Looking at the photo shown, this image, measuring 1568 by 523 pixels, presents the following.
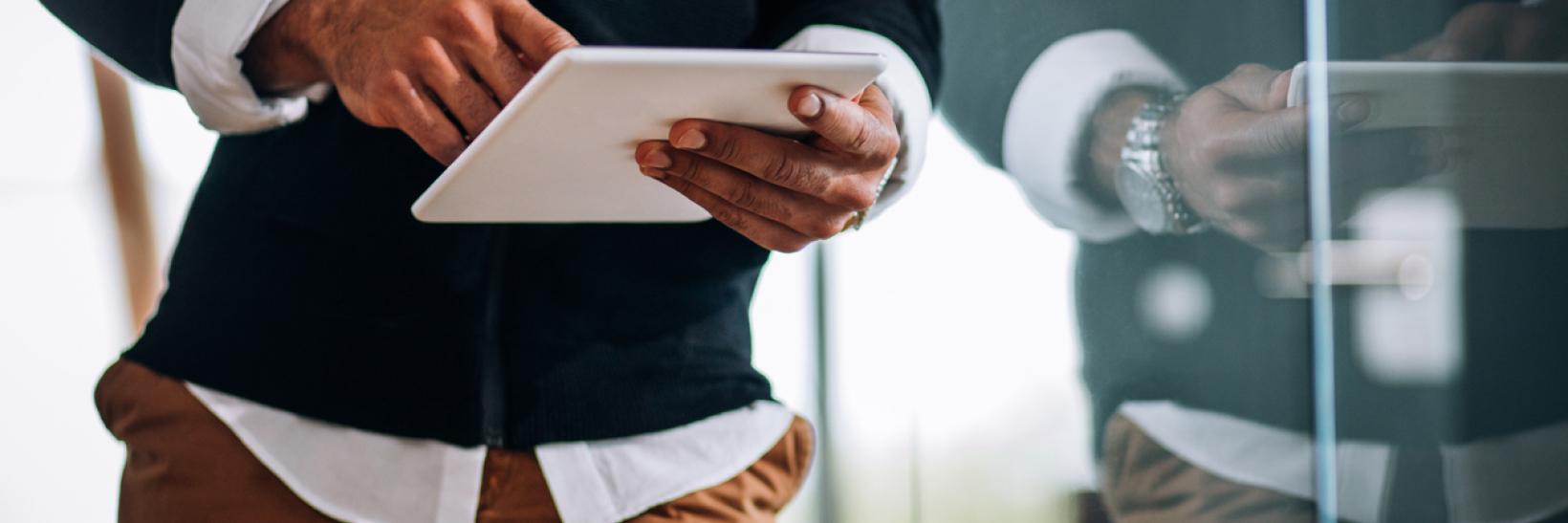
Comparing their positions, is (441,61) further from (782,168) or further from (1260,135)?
(1260,135)

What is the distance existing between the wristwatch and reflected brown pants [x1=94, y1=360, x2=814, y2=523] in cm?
55

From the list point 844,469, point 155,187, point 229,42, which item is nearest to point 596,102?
point 229,42

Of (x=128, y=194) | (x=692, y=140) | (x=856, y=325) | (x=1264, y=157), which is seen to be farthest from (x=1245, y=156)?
(x=128, y=194)

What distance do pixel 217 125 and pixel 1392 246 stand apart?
2.56 ft

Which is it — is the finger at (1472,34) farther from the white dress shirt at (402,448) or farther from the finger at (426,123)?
the finger at (426,123)

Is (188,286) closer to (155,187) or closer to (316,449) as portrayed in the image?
(316,449)

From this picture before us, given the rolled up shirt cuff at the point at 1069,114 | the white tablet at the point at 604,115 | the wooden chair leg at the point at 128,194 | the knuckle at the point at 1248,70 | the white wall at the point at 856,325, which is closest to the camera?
the white tablet at the point at 604,115

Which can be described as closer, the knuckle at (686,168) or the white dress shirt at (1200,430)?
the knuckle at (686,168)

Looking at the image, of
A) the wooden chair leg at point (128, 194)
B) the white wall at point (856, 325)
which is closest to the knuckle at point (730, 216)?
the white wall at point (856, 325)

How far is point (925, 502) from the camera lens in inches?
58.7

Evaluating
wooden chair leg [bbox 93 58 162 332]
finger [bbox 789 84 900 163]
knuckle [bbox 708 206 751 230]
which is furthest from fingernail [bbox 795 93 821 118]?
wooden chair leg [bbox 93 58 162 332]

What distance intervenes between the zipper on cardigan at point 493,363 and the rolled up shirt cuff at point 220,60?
0.50ft

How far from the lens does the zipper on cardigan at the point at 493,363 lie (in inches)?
26.9

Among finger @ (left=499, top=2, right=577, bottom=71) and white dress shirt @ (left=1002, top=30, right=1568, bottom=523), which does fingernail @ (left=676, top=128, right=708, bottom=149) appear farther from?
white dress shirt @ (left=1002, top=30, right=1568, bottom=523)
